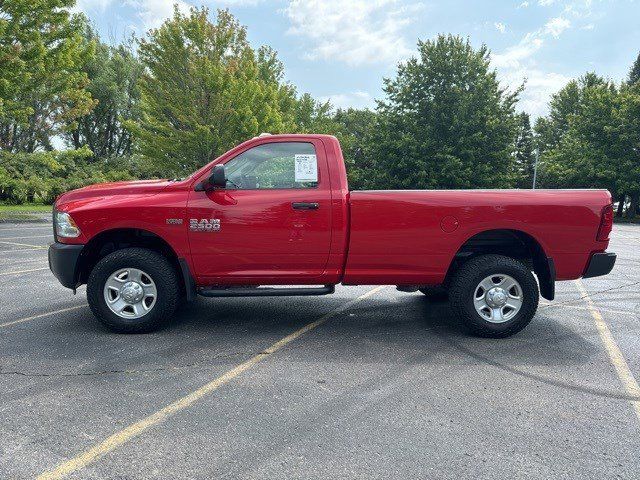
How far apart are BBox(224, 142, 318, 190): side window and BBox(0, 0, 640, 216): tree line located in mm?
12823

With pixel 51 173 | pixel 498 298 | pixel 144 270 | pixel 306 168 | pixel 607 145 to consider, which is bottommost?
pixel 498 298

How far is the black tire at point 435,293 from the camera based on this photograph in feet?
20.0

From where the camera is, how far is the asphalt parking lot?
253cm

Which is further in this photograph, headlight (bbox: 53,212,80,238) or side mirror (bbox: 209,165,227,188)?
headlight (bbox: 53,212,80,238)

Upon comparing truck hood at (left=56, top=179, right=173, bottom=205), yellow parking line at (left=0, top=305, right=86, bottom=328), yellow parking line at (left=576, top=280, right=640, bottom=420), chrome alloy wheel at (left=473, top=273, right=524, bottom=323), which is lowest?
yellow parking line at (left=576, top=280, right=640, bottom=420)

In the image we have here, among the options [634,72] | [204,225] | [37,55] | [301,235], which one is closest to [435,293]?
[301,235]

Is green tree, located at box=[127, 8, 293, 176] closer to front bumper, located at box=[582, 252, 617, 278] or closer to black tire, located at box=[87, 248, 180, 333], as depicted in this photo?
black tire, located at box=[87, 248, 180, 333]

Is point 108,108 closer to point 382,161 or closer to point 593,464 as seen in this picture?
point 382,161

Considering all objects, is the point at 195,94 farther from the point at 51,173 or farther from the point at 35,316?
the point at 35,316

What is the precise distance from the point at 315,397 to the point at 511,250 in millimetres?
2944

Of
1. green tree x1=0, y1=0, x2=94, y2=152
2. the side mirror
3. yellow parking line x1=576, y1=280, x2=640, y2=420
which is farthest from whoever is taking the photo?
green tree x1=0, y1=0, x2=94, y2=152

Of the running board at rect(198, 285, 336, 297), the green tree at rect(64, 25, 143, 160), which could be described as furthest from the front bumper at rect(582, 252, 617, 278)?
the green tree at rect(64, 25, 143, 160)

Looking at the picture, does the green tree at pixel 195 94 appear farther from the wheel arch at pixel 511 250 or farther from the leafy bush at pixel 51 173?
the wheel arch at pixel 511 250

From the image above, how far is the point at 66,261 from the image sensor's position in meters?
4.50
